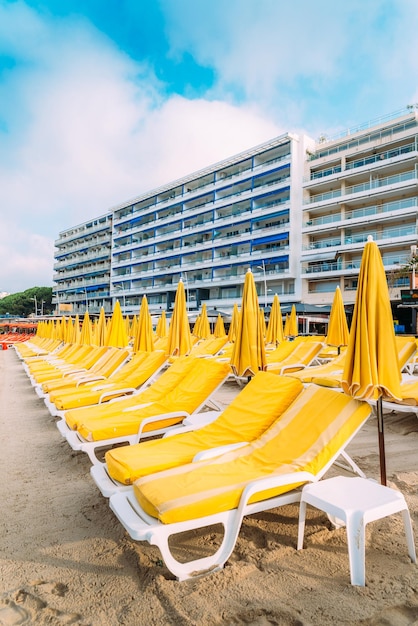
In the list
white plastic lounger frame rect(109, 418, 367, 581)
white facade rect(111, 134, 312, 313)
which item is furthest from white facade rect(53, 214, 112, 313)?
white plastic lounger frame rect(109, 418, 367, 581)

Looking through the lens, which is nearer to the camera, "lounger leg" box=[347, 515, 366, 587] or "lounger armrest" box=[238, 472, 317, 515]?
"lounger leg" box=[347, 515, 366, 587]

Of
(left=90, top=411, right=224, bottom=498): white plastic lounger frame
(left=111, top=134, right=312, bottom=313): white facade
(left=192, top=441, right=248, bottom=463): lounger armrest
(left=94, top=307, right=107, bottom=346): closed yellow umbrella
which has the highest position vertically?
(left=111, top=134, right=312, bottom=313): white facade

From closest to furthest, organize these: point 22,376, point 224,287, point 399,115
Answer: point 22,376 < point 399,115 < point 224,287

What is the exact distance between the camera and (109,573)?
7.41 ft

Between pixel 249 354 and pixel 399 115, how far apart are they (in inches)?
1399

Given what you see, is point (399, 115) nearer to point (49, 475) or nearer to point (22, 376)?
point (22, 376)

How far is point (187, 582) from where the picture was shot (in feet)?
7.04

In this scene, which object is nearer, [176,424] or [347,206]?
[176,424]

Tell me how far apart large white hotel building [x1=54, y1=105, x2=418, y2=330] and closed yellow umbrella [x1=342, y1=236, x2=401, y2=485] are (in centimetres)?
2771

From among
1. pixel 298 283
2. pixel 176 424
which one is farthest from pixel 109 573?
pixel 298 283

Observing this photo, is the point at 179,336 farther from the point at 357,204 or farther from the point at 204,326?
the point at 357,204

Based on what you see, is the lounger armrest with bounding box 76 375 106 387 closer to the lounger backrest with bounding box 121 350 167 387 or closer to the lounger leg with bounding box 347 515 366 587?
the lounger backrest with bounding box 121 350 167 387

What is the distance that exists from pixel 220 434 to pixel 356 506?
173 cm

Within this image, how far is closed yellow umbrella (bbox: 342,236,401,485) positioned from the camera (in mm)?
3033
